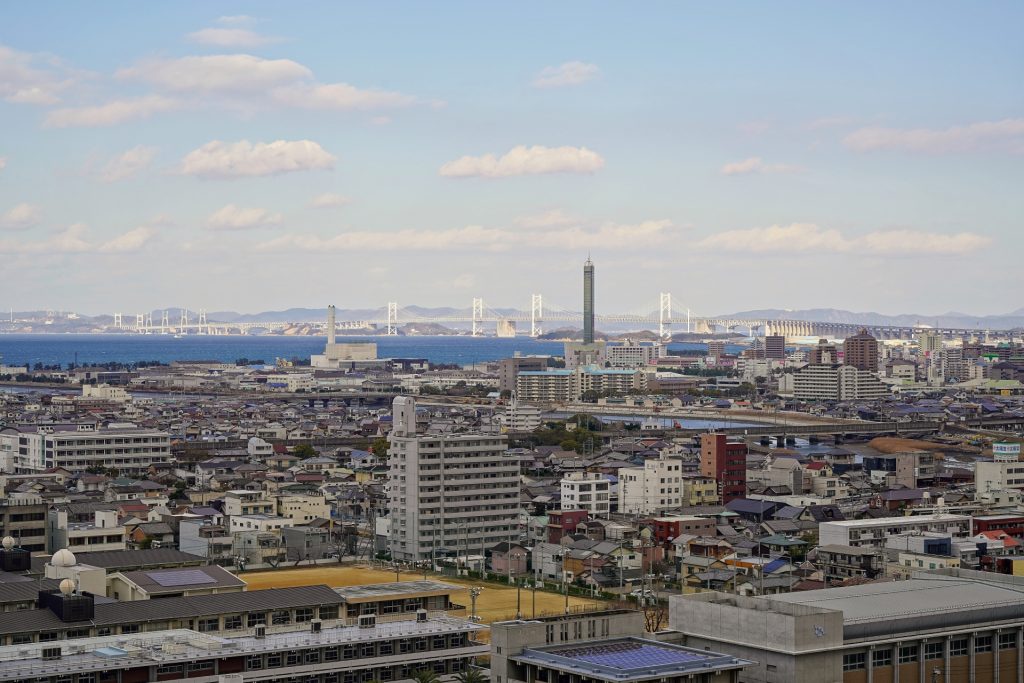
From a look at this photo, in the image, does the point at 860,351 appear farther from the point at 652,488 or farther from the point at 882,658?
the point at 882,658

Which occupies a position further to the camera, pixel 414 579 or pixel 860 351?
pixel 860 351

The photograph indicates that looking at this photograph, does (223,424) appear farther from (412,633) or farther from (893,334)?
(893,334)

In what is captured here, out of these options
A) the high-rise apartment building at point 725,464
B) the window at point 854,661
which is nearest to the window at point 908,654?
the window at point 854,661

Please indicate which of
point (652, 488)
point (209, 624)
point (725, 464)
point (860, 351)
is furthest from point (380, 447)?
point (860, 351)

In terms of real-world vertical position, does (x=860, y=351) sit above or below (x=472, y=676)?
above

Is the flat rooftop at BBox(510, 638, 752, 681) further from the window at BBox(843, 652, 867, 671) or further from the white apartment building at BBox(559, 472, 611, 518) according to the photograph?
the white apartment building at BBox(559, 472, 611, 518)

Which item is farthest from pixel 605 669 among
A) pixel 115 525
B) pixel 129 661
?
pixel 115 525
